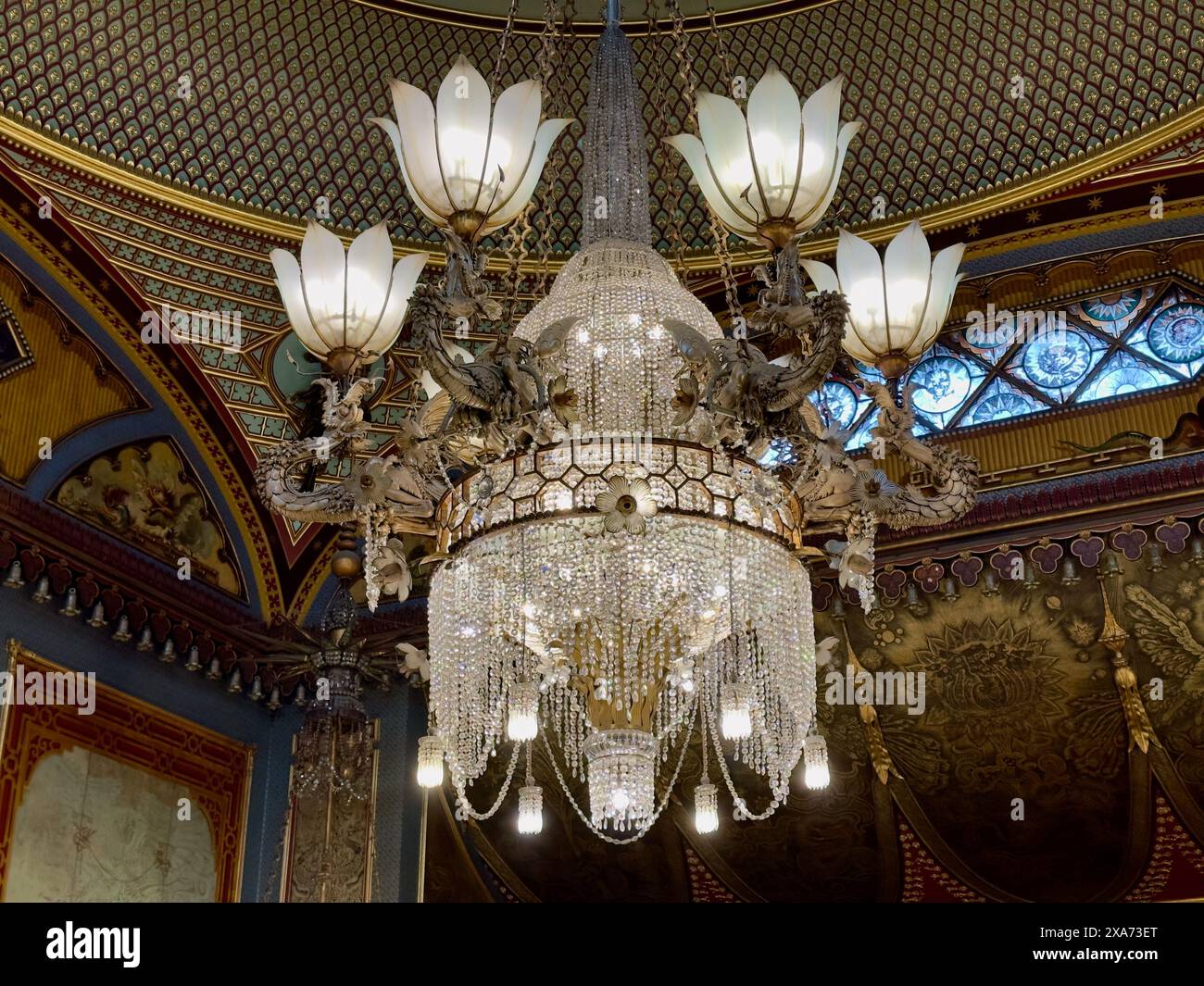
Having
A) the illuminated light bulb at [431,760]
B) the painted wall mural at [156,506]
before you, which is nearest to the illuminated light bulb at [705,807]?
the illuminated light bulb at [431,760]

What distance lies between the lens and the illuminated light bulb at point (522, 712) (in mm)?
4297

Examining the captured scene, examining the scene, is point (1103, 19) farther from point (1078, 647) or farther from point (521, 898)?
point (521, 898)

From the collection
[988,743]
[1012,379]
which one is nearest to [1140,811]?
[988,743]

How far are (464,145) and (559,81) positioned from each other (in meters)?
3.95

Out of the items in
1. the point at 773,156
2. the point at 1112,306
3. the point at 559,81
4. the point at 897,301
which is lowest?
the point at 897,301

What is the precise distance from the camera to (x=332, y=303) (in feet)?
14.1

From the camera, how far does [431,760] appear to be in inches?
178

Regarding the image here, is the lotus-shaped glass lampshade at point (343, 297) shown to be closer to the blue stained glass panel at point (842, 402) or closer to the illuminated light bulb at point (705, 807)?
the illuminated light bulb at point (705, 807)

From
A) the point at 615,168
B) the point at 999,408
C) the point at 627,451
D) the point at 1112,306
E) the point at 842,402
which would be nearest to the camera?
the point at 627,451

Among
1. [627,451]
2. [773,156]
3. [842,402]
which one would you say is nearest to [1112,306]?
[842,402]

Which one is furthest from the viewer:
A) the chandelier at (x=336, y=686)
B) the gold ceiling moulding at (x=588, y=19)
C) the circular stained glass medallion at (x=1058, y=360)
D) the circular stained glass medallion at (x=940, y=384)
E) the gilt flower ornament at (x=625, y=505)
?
the chandelier at (x=336, y=686)

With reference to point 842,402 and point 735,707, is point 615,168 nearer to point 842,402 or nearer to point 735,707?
point 735,707

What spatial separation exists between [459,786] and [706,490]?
3.58 ft

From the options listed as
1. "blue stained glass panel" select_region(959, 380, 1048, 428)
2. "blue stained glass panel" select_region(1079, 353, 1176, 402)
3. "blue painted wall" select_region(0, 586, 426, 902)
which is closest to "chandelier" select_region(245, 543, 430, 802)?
"blue painted wall" select_region(0, 586, 426, 902)
